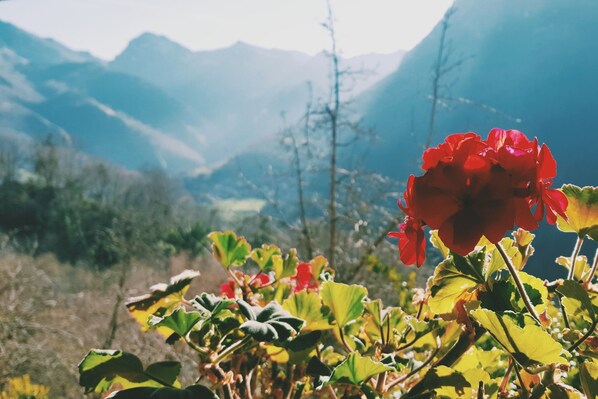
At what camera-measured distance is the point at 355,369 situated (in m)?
→ 0.63

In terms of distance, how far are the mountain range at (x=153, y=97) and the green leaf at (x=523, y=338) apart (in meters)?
67.0

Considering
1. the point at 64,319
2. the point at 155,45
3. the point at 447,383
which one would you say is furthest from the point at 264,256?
the point at 155,45

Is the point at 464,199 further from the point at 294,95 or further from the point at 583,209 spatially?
the point at 294,95

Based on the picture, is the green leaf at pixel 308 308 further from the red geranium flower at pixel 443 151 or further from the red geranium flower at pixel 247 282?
the red geranium flower at pixel 443 151

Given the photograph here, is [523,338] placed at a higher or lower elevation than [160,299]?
higher

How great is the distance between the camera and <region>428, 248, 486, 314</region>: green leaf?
0.62 metres

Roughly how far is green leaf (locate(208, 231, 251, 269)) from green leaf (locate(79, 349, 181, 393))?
28 centimetres

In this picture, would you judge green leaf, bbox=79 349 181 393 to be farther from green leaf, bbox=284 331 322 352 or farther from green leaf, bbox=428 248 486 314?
green leaf, bbox=428 248 486 314

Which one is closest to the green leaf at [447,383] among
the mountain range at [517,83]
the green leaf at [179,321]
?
the green leaf at [179,321]

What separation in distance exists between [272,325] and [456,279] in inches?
10.8

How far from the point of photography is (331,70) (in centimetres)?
446

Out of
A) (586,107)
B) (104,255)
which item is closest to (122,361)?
(104,255)

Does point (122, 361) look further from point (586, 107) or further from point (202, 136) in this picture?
point (202, 136)

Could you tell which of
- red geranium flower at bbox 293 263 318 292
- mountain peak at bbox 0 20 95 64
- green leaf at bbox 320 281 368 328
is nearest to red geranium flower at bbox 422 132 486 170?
green leaf at bbox 320 281 368 328
